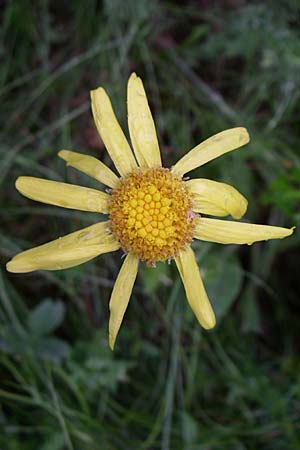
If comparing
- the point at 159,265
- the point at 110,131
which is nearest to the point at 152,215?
the point at 110,131

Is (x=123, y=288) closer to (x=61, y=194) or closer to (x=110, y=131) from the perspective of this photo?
(x=61, y=194)

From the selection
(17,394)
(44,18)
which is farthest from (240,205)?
(44,18)

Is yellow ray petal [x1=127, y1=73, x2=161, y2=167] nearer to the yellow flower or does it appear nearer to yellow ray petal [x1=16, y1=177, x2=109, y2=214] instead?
the yellow flower

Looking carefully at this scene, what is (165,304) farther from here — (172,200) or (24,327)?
(172,200)

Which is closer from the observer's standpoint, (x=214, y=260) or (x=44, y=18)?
(x=214, y=260)

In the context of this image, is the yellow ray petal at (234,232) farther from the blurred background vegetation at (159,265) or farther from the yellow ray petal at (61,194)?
the blurred background vegetation at (159,265)

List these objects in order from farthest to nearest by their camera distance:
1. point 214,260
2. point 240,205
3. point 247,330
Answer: point 247,330 → point 214,260 → point 240,205
